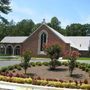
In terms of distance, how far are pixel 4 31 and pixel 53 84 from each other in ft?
284

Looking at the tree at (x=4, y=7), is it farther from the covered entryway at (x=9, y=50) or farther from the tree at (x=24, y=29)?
the tree at (x=24, y=29)

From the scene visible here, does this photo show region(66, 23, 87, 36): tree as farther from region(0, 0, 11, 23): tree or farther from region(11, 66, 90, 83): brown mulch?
region(11, 66, 90, 83): brown mulch

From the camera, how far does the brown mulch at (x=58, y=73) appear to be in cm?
2291

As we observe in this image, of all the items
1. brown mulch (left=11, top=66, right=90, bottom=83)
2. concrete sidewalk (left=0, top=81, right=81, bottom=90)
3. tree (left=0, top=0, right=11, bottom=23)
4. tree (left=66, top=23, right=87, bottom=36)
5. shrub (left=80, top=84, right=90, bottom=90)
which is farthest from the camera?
tree (left=66, top=23, right=87, bottom=36)

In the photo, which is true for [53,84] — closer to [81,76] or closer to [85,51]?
[81,76]

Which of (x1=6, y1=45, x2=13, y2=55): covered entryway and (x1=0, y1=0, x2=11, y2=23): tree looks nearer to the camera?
(x1=0, y1=0, x2=11, y2=23): tree

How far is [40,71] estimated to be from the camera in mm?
25734

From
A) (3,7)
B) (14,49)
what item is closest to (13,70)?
(3,7)

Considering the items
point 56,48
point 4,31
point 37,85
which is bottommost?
point 37,85

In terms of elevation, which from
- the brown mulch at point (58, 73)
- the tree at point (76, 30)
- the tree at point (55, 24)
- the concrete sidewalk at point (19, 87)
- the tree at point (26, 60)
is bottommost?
the concrete sidewalk at point (19, 87)

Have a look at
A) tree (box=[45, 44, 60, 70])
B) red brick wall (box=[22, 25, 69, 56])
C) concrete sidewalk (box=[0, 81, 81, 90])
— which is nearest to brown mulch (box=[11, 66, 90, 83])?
tree (box=[45, 44, 60, 70])

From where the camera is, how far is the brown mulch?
22.9 metres

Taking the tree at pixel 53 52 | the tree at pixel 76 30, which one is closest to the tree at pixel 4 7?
the tree at pixel 53 52

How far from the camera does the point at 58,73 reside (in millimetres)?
24672
